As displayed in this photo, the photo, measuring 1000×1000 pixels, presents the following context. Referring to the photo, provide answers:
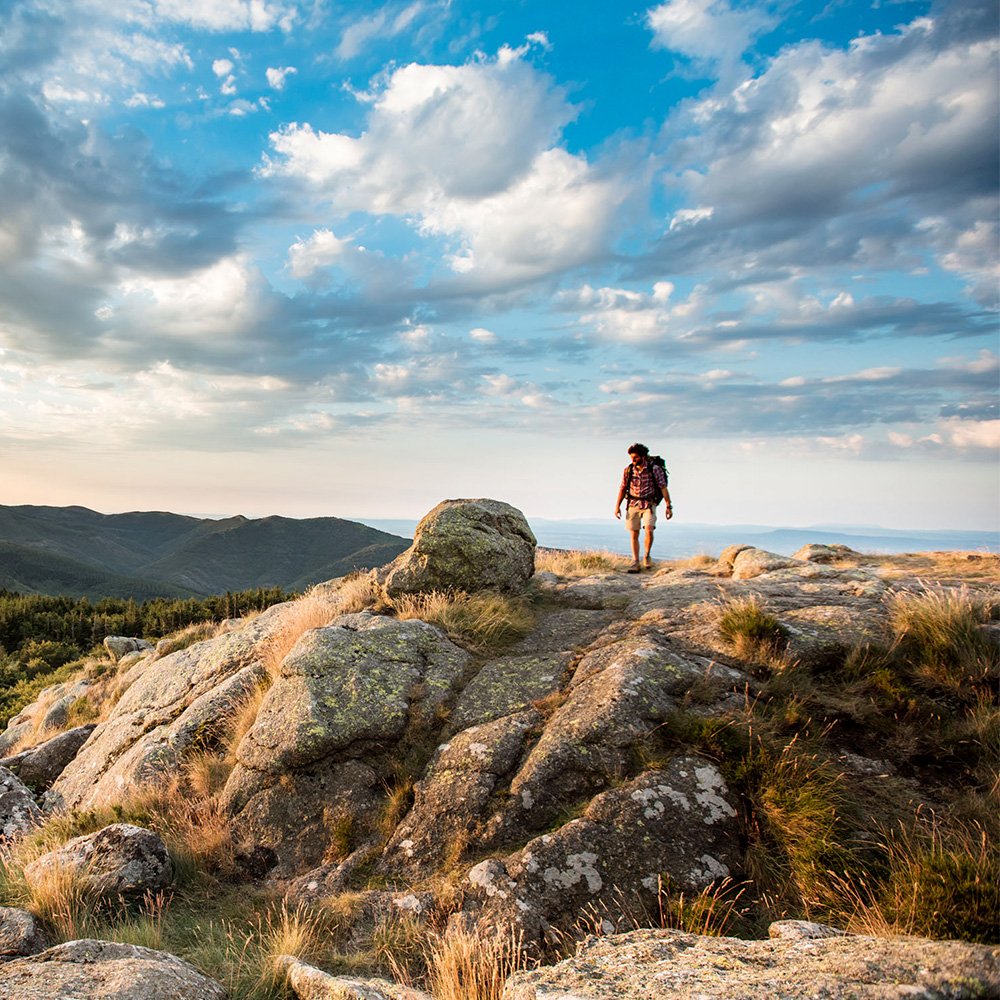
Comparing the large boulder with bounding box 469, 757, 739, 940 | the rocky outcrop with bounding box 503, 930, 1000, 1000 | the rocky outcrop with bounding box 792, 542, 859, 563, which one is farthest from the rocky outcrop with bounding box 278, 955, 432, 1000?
the rocky outcrop with bounding box 792, 542, 859, 563

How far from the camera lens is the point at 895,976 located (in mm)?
3096

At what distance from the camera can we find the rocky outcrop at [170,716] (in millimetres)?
10133

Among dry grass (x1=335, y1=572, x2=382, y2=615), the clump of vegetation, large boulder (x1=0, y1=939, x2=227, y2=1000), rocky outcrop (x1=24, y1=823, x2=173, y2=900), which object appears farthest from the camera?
dry grass (x1=335, y1=572, x2=382, y2=615)

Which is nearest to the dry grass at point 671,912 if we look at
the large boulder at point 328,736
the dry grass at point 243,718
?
the large boulder at point 328,736

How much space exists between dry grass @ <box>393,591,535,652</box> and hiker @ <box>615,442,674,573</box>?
6924mm

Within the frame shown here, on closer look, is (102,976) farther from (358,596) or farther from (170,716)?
(358,596)

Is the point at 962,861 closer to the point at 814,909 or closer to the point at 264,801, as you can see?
the point at 814,909

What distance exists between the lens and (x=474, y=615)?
11.6 metres

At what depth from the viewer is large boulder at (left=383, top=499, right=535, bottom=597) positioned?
13039 mm

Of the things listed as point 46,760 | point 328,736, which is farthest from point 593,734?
point 46,760

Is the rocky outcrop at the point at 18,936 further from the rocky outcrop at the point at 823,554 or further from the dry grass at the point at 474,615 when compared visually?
the rocky outcrop at the point at 823,554

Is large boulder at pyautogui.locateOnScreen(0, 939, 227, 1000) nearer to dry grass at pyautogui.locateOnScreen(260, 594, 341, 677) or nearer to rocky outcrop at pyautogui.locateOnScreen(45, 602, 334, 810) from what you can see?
rocky outcrop at pyautogui.locateOnScreen(45, 602, 334, 810)

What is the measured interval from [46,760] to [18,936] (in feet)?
36.5

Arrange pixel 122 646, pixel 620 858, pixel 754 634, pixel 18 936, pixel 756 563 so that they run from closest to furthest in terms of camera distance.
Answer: pixel 18 936 < pixel 620 858 < pixel 754 634 < pixel 756 563 < pixel 122 646
